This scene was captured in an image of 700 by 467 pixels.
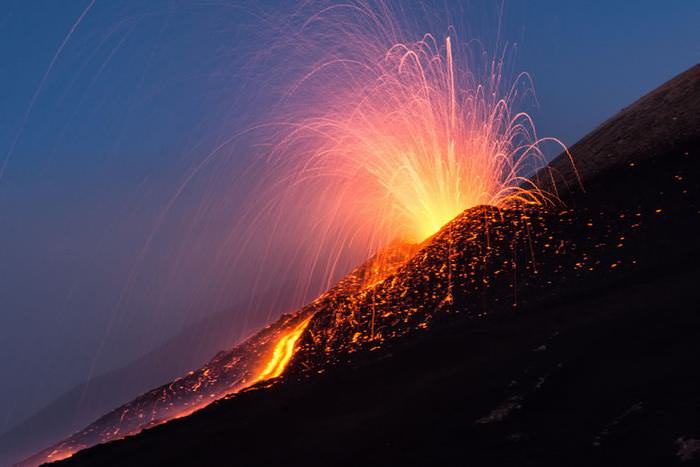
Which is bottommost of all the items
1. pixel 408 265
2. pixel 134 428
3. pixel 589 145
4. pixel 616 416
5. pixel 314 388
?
pixel 616 416

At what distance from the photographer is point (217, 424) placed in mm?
11055

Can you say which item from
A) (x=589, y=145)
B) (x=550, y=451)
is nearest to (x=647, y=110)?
(x=589, y=145)

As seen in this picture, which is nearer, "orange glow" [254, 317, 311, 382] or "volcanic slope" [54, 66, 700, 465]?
"volcanic slope" [54, 66, 700, 465]

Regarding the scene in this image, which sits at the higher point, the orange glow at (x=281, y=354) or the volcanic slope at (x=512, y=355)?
the orange glow at (x=281, y=354)

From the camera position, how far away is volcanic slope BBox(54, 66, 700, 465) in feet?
21.3

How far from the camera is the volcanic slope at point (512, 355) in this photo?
21.3 feet

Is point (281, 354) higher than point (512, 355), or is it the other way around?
point (281, 354)

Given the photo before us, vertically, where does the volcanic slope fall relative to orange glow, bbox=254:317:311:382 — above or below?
below

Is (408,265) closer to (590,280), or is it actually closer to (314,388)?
(590,280)

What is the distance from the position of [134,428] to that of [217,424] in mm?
6996

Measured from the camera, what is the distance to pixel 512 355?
30.8 feet

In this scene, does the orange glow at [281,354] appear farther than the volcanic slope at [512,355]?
Yes

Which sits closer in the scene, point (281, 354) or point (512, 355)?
point (512, 355)

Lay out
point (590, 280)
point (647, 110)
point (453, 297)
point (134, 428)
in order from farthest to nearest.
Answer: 1. point (647, 110)
2. point (134, 428)
3. point (453, 297)
4. point (590, 280)
